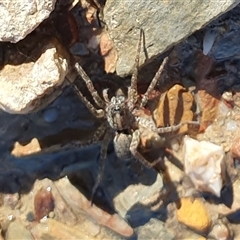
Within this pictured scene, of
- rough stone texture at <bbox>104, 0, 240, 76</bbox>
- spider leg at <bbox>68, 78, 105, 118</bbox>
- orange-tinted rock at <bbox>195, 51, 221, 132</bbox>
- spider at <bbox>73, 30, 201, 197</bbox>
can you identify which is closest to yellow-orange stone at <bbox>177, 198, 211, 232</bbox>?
spider at <bbox>73, 30, 201, 197</bbox>

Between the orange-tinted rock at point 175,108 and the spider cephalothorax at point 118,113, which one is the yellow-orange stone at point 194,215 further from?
the spider cephalothorax at point 118,113

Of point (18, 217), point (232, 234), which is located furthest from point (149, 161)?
point (18, 217)

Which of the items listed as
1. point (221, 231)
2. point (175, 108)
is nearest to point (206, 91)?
point (175, 108)

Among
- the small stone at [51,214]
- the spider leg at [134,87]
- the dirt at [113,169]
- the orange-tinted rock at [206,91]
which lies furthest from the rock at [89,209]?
the orange-tinted rock at [206,91]

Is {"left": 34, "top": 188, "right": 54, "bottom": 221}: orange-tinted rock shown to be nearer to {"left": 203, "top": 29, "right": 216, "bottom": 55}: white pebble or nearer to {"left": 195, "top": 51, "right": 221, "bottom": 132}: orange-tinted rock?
{"left": 195, "top": 51, "right": 221, "bottom": 132}: orange-tinted rock

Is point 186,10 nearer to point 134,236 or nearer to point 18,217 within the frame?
point 134,236

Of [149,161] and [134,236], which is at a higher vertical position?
[149,161]

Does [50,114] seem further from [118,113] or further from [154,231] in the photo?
[154,231]
